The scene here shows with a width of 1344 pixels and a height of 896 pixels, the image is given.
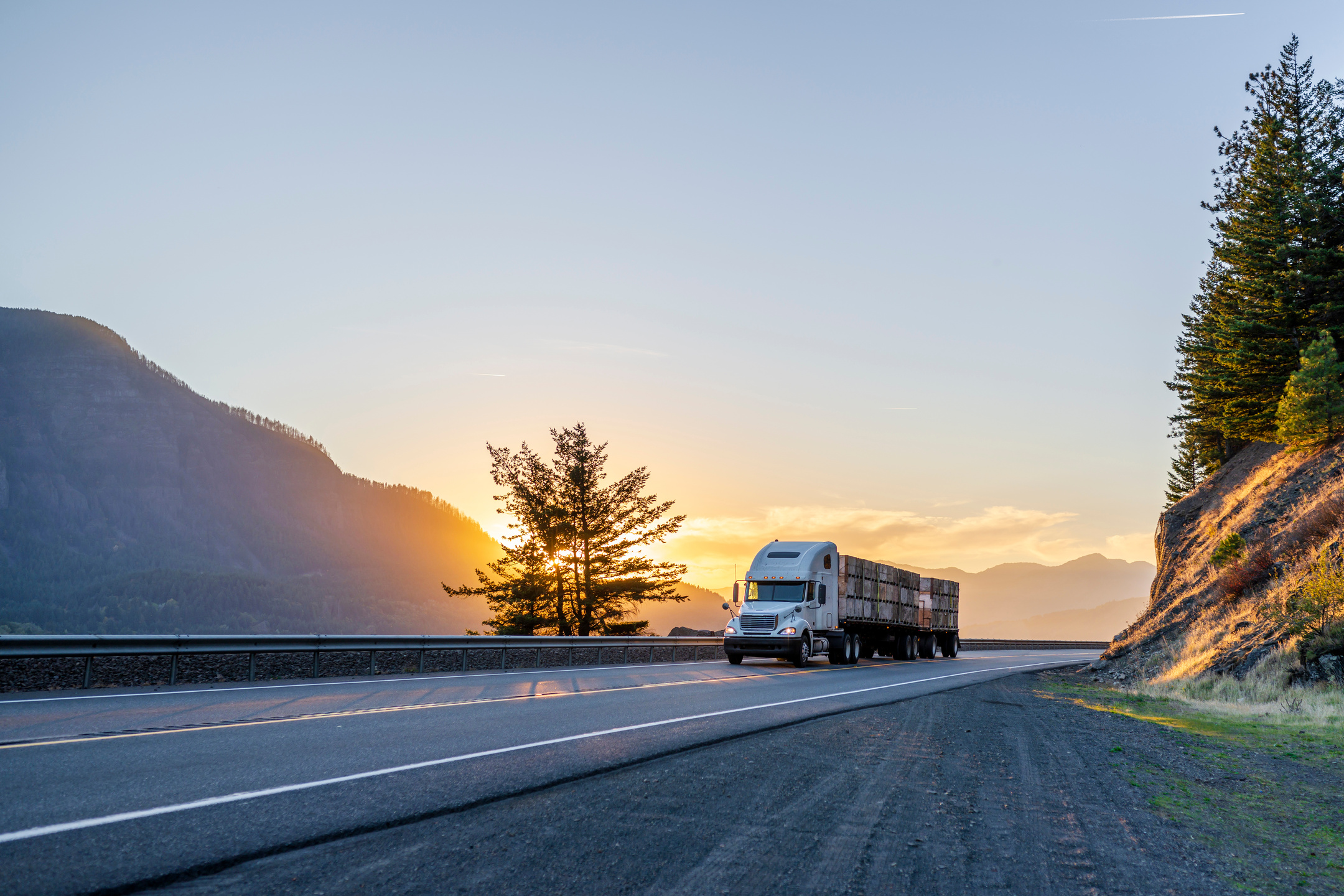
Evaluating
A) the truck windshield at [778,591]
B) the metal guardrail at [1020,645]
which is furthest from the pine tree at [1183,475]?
the truck windshield at [778,591]

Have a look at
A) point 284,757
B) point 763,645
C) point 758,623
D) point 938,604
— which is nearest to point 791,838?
point 284,757

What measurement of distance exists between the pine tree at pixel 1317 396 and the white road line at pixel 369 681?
70.9ft

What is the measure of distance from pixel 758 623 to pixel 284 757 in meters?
19.8

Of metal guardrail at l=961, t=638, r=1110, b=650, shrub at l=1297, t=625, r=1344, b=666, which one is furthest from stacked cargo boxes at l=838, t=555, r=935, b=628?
metal guardrail at l=961, t=638, r=1110, b=650

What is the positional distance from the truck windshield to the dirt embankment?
10.2 m

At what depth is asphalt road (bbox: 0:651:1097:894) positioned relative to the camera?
4.57 m

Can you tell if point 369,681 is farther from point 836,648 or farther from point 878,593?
point 878,593

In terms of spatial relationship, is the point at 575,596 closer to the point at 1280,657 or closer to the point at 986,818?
the point at 1280,657

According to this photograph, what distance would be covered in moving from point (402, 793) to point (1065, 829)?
447cm

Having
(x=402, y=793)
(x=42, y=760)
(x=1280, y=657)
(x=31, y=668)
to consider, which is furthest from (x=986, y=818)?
(x=1280, y=657)

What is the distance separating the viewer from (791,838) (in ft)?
17.0

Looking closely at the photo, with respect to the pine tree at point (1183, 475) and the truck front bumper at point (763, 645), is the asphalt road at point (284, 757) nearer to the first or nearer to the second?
the truck front bumper at point (763, 645)

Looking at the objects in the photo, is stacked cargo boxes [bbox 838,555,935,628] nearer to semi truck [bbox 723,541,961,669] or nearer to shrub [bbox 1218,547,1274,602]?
semi truck [bbox 723,541,961,669]

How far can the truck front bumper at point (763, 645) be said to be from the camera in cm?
2547
